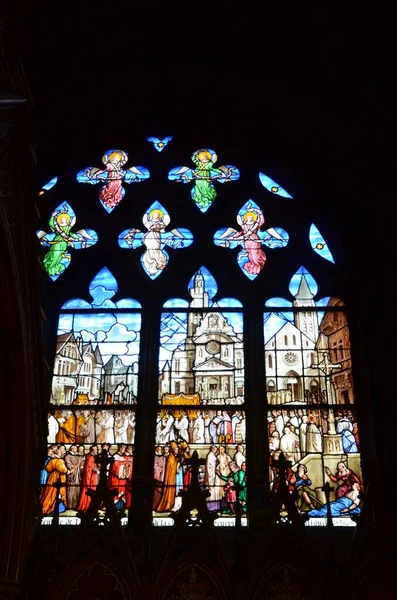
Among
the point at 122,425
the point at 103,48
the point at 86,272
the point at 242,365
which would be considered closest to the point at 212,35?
the point at 103,48

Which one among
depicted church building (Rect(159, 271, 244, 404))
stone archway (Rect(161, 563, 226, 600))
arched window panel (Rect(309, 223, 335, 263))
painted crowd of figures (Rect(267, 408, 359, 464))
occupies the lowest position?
stone archway (Rect(161, 563, 226, 600))

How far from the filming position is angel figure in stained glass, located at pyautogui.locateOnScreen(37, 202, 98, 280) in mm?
10352

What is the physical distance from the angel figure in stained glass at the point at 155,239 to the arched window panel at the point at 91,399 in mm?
486

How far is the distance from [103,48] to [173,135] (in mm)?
1502

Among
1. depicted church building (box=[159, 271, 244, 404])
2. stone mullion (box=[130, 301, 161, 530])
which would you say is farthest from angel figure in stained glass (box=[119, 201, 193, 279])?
depicted church building (box=[159, 271, 244, 404])

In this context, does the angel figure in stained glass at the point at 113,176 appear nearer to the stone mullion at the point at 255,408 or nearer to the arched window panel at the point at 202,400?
the arched window panel at the point at 202,400

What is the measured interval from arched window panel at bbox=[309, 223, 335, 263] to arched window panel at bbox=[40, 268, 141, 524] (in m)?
2.35

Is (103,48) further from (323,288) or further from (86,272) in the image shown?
(323,288)

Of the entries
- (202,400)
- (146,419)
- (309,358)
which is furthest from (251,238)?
(146,419)

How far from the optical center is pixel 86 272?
10.3m

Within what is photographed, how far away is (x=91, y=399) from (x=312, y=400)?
2.42 metres

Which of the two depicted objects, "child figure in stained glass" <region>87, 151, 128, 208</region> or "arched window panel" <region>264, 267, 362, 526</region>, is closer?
"arched window panel" <region>264, 267, 362, 526</region>
